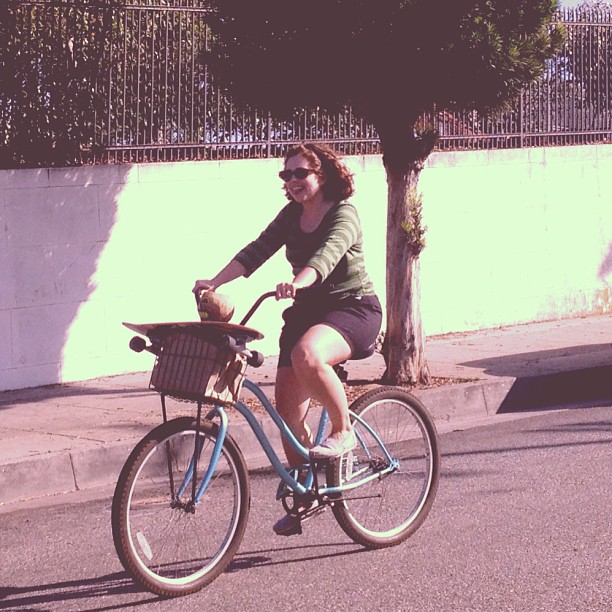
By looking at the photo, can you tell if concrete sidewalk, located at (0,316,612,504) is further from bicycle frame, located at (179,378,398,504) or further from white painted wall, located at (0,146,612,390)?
bicycle frame, located at (179,378,398,504)

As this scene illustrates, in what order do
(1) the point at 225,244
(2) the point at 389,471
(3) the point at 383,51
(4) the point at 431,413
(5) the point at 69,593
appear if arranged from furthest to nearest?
(1) the point at 225,244
(4) the point at 431,413
(3) the point at 383,51
(2) the point at 389,471
(5) the point at 69,593

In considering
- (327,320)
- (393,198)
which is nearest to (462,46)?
(393,198)

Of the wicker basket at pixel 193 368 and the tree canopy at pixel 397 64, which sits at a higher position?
the tree canopy at pixel 397 64

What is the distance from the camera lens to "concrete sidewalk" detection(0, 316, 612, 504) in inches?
310

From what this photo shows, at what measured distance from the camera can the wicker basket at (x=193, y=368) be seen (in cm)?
515

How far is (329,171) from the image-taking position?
594 centimetres

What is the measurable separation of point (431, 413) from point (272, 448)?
4088 millimetres

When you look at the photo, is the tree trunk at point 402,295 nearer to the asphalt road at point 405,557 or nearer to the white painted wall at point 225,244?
the white painted wall at point 225,244

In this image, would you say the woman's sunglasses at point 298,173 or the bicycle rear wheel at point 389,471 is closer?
the woman's sunglasses at point 298,173

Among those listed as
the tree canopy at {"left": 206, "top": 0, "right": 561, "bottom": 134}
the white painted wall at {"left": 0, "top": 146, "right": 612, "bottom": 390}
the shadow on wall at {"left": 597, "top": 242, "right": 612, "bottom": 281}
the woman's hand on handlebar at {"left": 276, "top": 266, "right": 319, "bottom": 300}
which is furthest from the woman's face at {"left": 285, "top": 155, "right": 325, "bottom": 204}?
the shadow on wall at {"left": 597, "top": 242, "right": 612, "bottom": 281}

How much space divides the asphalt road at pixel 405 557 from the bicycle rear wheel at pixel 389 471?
0.33ft

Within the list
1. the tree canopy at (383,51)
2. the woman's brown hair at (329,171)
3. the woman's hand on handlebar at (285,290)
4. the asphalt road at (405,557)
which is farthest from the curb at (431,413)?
the woman's hand on handlebar at (285,290)

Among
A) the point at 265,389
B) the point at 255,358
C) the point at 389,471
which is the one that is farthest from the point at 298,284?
the point at 265,389

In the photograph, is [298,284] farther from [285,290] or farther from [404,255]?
[404,255]
